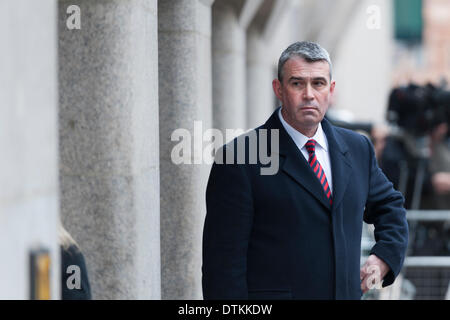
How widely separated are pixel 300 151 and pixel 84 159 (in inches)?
39.6

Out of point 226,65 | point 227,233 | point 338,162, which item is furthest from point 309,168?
point 226,65

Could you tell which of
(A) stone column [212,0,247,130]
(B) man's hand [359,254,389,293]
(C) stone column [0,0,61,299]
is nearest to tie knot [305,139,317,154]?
(B) man's hand [359,254,389,293]

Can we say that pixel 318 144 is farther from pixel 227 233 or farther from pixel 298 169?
pixel 227 233

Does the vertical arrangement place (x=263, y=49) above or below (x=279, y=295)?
above

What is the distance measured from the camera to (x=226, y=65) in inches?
324

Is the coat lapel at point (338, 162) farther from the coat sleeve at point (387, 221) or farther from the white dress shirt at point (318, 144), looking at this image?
the coat sleeve at point (387, 221)

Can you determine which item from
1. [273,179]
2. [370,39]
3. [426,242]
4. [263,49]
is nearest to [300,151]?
[273,179]

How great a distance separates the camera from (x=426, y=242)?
9.67 m

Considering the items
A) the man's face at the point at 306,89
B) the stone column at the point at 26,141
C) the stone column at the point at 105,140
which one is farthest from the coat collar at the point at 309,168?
the stone column at the point at 26,141

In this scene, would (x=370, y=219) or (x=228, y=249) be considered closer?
(x=228, y=249)

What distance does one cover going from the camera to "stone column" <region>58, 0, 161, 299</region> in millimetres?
4176

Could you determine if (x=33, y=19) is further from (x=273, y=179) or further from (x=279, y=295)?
(x=279, y=295)

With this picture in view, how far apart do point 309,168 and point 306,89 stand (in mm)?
323

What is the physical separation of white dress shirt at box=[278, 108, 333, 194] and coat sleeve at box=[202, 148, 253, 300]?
0.92ft
